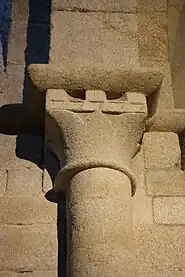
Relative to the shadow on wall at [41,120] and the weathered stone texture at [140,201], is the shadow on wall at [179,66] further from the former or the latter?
the shadow on wall at [41,120]

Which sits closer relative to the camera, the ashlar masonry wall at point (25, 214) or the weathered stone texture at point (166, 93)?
the ashlar masonry wall at point (25, 214)

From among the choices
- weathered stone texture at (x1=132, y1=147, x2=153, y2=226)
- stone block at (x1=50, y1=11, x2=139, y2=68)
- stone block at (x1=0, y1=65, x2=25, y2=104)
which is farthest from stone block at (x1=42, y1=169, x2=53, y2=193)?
stone block at (x1=0, y1=65, x2=25, y2=104)

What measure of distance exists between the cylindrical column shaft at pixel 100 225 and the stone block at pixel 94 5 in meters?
0.92

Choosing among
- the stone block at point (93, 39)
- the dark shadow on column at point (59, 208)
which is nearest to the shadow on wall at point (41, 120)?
the dark shadow on column at point (59, 208)

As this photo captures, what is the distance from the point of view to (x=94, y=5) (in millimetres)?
2779

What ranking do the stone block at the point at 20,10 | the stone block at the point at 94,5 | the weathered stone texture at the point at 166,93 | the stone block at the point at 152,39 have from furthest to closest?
the stone block at the point at 20,10
the stone block at the point at 152,39
the weathered stone texture at the point at 166,93
the stone block at the point at 94,5

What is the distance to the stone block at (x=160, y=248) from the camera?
2260 mm

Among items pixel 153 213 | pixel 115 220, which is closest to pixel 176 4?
pixel 153 213

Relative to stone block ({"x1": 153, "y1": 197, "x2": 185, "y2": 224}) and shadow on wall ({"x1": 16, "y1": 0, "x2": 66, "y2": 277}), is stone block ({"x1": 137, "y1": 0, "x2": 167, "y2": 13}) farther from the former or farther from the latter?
stone block ({"x1": 153, "y1": 197, "x2": 185, "y2": 224})

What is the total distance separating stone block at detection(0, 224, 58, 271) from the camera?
224 centimetres

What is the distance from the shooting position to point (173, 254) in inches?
90.6

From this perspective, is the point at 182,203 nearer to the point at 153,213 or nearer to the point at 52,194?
the point at 153,213

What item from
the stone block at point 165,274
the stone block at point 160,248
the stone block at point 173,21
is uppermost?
the stone block at point 173,21

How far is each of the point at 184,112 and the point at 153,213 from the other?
1.91ft
